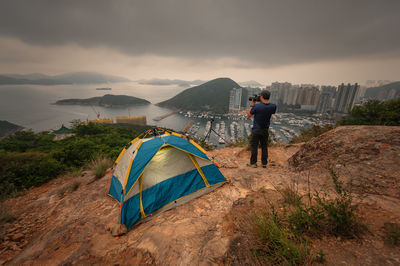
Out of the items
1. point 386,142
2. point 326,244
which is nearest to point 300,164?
point 386,142

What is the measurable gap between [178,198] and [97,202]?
263 cm

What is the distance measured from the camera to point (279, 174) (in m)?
4.48

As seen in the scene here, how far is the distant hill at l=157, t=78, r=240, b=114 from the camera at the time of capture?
81438 mm

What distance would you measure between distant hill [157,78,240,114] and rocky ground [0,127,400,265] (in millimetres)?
69594

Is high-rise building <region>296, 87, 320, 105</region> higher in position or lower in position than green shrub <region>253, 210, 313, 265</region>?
higher

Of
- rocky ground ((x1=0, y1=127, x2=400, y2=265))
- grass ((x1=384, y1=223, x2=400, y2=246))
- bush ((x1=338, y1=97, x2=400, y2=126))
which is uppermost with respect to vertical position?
bush ((x1=338, y1=97, x2=400, y2=126))

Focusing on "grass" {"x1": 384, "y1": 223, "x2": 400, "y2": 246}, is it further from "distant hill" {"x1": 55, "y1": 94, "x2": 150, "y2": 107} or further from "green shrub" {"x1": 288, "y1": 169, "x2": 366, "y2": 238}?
"distant hill" {"x1": 55, "y1": 94, "x2": 150, "y2": 107}

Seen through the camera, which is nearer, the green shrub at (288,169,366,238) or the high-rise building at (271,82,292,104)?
the green shrub at (288,169,366,238)

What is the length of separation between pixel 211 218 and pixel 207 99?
8946cm

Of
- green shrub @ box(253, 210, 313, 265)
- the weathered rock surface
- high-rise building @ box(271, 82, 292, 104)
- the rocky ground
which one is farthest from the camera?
high-rise building @ box(271, 82, 292, 104)

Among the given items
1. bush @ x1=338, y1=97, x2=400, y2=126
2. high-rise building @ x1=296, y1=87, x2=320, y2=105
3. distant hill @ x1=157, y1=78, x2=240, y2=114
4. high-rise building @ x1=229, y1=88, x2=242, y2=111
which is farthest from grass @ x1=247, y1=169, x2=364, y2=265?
high-rise building @ x1=296, y1=87, x2=320, y2=105

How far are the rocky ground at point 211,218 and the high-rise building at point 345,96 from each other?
62.7 meters

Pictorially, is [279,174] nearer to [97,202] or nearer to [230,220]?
[230,220]

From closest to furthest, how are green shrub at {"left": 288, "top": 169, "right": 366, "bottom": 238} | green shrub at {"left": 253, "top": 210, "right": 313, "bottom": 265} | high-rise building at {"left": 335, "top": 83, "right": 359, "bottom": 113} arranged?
green shrub at {"left": 253, "top": 210, "right": 313, "bottom": 265} < green shrub at {"left": 288, "top": 169, "right": 366, "bottom": 238} < high-rise building at {"left": 335, "top": 83, "right": 359, "bottom": 113}
